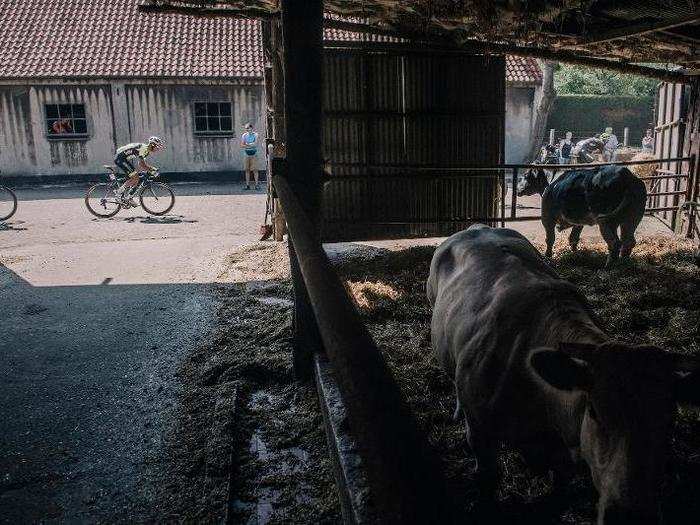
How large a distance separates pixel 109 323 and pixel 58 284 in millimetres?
1954

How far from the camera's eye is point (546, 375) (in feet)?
7.11

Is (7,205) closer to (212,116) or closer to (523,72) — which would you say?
(212,116)

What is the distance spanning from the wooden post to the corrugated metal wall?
14.1 feet

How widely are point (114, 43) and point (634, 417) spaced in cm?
2249

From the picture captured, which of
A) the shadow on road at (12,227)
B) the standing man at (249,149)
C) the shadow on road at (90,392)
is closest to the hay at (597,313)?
the shadow on road at (90,392)

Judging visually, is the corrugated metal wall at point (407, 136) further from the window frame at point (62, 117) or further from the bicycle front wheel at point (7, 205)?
the window frame at point (62, 117)

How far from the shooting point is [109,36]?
21.2 meters

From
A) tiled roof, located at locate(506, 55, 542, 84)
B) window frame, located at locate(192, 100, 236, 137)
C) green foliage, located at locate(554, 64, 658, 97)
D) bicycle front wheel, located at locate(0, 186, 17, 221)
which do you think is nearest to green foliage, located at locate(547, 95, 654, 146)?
tiled roof, located at locate(506, 55, 542, 84)

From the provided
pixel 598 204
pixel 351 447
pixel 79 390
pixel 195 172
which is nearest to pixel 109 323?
pixel 79 390

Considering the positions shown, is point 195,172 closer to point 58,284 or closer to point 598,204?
point 58,284

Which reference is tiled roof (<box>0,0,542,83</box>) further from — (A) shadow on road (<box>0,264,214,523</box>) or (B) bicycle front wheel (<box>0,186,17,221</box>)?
(A) shadow on road (<box>0,264,214,523</box>)

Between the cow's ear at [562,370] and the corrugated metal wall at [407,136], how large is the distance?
6225 mm

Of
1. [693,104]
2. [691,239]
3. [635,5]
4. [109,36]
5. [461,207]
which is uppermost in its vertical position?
[109,36]

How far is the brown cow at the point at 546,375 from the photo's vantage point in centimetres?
195
